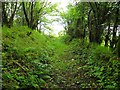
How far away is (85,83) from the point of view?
7973 millimetres

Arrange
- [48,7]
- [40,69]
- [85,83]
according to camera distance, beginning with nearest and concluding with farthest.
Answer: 1. [85,83]
2. [40,69]
3. [48,7]

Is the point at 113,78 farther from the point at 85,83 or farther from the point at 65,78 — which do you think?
the point at 65,78

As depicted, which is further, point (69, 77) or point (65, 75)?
point (65, 75)

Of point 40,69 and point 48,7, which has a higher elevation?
point 48,7

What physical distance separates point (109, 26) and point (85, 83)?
6.70m

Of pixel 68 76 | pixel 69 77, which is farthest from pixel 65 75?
pixel 69 77

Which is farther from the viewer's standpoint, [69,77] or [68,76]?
[68,76]

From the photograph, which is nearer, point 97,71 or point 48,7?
point 97,71

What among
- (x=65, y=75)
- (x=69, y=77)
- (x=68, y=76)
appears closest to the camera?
(x=69, y=77)

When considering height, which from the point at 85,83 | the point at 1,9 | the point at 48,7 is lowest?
the point at 85,83

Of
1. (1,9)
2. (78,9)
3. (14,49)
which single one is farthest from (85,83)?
(78,9)

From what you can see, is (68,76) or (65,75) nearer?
(68,76)

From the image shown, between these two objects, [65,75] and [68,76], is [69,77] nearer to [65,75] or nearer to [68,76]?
[68,76]

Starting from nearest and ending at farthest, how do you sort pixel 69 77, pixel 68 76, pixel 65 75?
1. pixel 69 77
2. pixel 68 76
3. pixel 65 75
